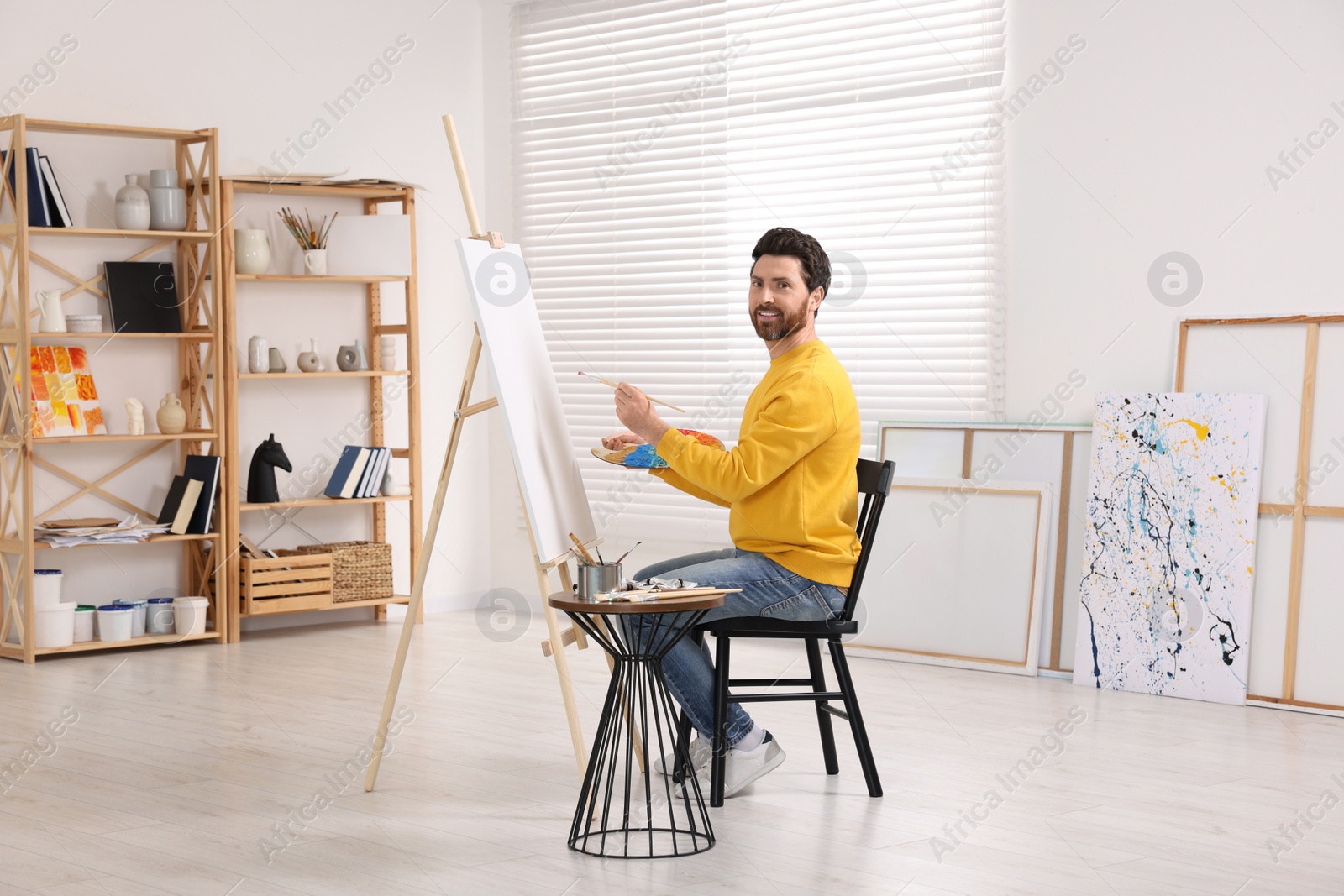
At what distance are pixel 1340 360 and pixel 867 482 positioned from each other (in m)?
1.92

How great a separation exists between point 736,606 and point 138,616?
3.10 metres

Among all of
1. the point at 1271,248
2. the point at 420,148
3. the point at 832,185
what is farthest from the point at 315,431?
the point at 1271,248

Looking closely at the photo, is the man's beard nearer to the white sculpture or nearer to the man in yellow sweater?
the man in yellow sweater

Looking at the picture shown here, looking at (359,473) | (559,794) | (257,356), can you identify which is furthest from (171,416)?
(559,794)

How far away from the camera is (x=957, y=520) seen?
197 inches

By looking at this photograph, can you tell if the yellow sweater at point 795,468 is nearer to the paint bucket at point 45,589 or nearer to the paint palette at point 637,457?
the paint palette at point 637,457

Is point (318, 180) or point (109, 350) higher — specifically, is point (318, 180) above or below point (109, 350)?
above

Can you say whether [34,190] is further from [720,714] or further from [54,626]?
[720,714]

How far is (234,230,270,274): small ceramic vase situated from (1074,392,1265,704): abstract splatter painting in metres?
3.34

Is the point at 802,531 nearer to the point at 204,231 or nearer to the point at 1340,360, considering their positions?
the point at 1340,360

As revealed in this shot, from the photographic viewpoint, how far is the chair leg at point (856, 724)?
3.32 meters

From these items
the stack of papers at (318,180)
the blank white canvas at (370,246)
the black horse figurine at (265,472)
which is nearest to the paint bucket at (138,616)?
the black horse figurine at (265,472)

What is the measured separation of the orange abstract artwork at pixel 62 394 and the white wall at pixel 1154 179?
3489 mm

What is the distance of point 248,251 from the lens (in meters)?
5.55
